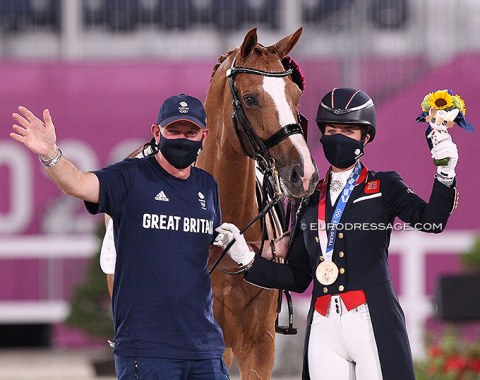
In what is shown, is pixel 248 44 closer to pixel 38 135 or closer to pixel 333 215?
pixel 333 215

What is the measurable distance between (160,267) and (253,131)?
3.29 ft

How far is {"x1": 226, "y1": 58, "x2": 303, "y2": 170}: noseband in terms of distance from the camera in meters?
4.64

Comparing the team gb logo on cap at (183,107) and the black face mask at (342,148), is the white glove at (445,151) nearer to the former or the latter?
the black face mask at (342,148)

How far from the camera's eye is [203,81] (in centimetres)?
1227

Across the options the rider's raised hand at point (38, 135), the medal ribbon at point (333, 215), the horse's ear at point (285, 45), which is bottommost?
the medal ribbon at point (333, 215)

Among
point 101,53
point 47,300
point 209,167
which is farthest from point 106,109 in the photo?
point 209,167

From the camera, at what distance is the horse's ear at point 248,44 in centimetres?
486

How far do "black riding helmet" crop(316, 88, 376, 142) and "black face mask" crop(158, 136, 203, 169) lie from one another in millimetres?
547

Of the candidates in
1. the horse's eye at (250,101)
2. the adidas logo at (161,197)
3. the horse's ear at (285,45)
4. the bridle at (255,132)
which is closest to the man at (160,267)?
the adidas logo at (161,197)

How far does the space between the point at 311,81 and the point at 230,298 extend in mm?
7087

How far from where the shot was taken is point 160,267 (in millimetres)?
3936

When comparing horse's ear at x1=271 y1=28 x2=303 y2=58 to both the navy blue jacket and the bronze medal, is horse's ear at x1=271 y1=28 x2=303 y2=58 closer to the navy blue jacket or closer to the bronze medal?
the navy blue jacket

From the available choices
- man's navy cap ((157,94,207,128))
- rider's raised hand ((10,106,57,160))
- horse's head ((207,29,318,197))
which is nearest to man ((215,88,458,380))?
horse's head ((207,29,318,197))

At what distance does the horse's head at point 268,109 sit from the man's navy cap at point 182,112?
53cm
